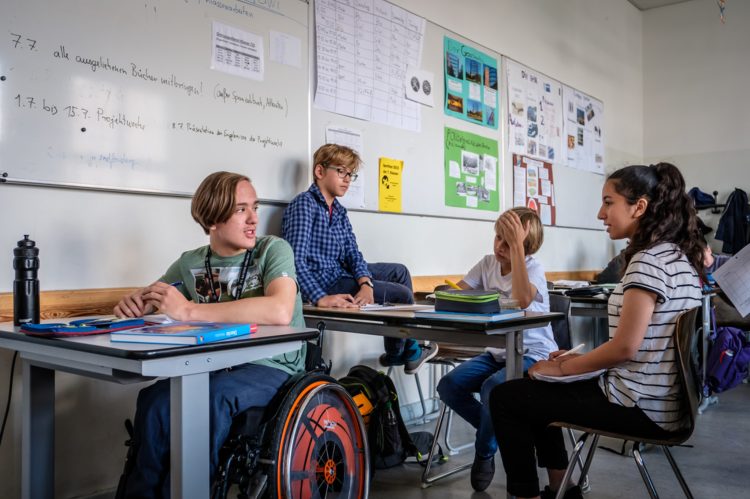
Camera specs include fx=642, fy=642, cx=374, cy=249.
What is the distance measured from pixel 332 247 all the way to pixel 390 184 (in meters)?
0.70

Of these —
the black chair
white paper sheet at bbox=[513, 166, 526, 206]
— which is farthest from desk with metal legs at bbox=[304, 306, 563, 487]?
white paper sheet at bbox=[513, 166, 526, 206]

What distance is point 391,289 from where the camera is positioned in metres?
2.99

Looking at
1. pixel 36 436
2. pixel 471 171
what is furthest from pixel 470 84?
pixel 36 436

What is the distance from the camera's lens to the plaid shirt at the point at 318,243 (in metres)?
2.71

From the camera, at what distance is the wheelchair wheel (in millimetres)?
1532

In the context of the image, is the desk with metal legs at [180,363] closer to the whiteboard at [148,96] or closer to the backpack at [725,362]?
the whiteboard at [148,96]

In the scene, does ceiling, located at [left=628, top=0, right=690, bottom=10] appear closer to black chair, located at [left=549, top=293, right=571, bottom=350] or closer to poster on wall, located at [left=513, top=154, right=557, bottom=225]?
poster on wall, located at [left=513, top=154, right=557, bottom=225]

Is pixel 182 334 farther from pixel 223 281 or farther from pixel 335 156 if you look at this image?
pixel 335 156

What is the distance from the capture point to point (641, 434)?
1667mm

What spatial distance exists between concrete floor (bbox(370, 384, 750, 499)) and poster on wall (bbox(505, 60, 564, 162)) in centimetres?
215

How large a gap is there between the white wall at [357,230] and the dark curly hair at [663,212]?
1532mm

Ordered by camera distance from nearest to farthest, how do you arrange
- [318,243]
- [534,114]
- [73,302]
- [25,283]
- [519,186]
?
[25,283]
[73,302]
[318,243]
[519,186]
[534,114]

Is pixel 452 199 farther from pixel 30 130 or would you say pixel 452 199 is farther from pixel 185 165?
pixel 30 130

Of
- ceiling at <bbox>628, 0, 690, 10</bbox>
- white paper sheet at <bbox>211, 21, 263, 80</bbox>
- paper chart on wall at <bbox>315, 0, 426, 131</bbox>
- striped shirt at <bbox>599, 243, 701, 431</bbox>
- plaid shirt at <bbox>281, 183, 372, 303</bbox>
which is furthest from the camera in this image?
ceiling at <bbox>628, 0, 690, 10</bbox>
